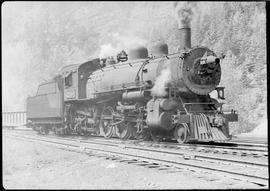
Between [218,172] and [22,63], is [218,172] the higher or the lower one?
the lower one

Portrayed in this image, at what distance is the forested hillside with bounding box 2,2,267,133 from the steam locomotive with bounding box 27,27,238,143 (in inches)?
90.2

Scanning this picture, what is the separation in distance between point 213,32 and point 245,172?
69.8 ft

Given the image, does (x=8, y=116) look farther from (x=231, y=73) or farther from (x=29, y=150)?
(x=29, y=150)

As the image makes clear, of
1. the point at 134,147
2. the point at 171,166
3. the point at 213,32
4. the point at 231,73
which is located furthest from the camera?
the point at 213,32

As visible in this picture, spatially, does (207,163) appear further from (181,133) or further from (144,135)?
(144,135)

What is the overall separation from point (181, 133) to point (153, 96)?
1668mm

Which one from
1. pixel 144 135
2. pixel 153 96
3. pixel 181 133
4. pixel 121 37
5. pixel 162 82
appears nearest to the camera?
pixel 181 133

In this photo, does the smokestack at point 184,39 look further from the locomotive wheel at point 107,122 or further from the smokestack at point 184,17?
the locomotive wheel at point 107,122

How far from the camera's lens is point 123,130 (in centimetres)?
1519

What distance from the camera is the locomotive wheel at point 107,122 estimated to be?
15.6 m

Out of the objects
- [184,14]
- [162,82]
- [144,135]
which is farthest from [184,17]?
[144,135]

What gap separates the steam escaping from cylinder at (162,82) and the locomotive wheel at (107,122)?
3119 mm

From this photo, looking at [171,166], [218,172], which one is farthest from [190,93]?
[218,172]

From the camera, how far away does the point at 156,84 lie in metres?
13.1
